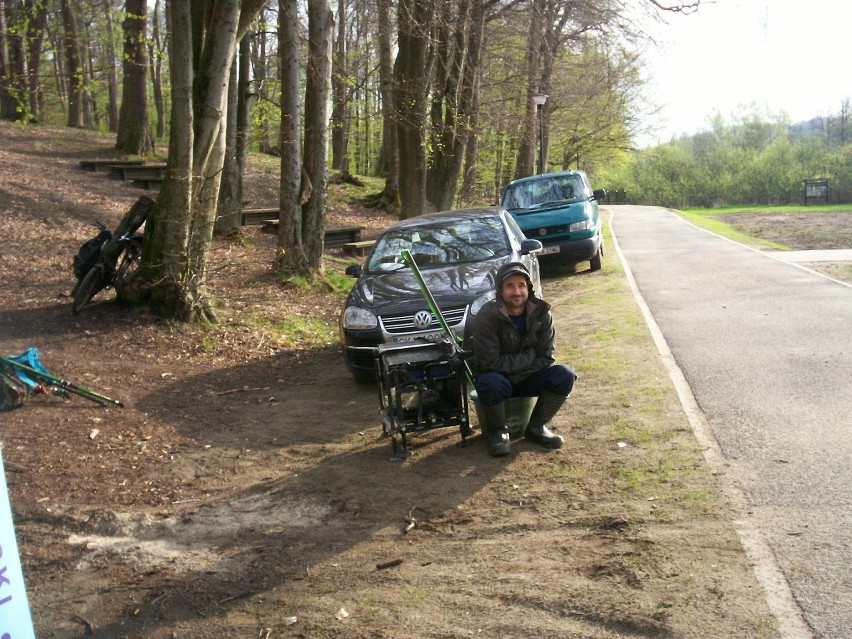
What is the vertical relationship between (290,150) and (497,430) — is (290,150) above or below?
above

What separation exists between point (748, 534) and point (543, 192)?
1537 cm

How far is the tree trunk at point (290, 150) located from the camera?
14.7 metres

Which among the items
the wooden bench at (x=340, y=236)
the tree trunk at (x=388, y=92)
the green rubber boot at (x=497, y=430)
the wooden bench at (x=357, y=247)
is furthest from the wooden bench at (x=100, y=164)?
the green rubber boot at (x=497, y=430)

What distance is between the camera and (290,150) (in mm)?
14836

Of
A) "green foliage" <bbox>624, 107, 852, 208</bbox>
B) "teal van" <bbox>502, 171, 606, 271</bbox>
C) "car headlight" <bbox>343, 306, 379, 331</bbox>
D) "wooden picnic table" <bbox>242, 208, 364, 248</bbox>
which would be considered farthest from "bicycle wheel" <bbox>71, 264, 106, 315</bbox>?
"green foliage" <bbox>624, 107, 852, 208</bbox>

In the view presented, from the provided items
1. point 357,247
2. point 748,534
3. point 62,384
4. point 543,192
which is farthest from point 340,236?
point 748,534

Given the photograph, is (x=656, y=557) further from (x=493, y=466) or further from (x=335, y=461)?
(x=335, y=461)

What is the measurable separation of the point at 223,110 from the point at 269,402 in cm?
427

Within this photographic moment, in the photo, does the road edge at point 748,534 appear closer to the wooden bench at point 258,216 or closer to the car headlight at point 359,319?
the car headlight at point 359,319

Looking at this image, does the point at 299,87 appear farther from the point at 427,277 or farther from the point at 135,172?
the point at 135,172

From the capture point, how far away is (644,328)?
449 inches

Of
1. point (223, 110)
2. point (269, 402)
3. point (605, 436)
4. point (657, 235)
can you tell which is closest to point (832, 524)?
point (605, 436)

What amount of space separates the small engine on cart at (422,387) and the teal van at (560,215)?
11.3 m

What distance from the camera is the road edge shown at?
401cm
